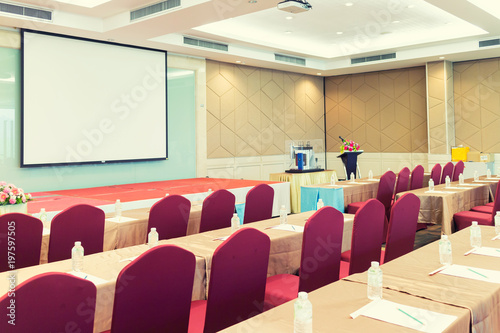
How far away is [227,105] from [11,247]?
7488 millimetres

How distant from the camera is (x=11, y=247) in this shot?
324cm

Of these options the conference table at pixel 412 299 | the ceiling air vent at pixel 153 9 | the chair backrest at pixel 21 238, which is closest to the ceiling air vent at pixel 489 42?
the ceiling air vent at pixel 153 9

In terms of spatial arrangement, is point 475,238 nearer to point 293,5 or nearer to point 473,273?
point 473,273

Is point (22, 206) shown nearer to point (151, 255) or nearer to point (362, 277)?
point (151, 255)

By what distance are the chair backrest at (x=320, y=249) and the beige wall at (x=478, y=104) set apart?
9.07m

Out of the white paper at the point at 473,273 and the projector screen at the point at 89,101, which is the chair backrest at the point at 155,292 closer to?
the white paper at the point at 473,273

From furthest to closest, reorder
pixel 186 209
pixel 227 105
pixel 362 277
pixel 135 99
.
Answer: pixel 227 105
pixel 135 99
pixel 186 209
pixel 362 277

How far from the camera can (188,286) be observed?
6.67 feet

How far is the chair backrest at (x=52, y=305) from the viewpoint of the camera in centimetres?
147

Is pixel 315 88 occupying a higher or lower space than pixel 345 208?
higher

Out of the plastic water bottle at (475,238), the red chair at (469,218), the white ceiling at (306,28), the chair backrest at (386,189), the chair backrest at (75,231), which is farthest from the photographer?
the white ceiling at (306,28)

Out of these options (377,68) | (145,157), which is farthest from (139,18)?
(377,68)

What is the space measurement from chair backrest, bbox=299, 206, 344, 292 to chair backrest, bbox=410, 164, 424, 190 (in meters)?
4.40

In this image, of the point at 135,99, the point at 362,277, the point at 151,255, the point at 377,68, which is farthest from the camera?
the point at 377,68
